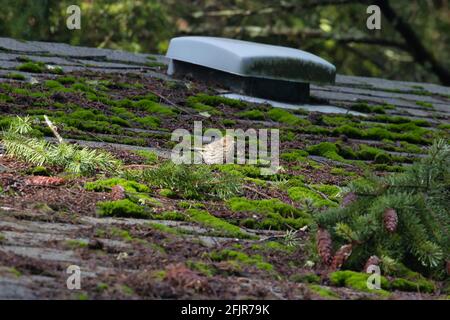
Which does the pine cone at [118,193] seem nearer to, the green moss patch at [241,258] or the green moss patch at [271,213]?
the green moss patch at [271,213]

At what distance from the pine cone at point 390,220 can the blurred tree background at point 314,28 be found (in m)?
9.33

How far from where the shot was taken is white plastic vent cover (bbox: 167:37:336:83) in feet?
19.7

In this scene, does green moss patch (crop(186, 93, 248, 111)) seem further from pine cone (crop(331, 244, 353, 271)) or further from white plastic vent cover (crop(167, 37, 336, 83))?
pine cone (crop(331, 244, 353, 271))

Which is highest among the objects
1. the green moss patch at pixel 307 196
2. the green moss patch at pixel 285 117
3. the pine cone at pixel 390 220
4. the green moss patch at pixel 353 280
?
the green moss patch at pixel 285 117

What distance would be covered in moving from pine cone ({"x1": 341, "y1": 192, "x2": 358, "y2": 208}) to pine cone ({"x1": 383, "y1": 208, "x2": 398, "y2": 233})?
0.17m

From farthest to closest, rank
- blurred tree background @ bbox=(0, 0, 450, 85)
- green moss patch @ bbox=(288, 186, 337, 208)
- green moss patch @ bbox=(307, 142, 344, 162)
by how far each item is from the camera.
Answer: blurred tree background @ bbox=(0, 0, 450, 85)
green moss patch @ bbox=(307, 142, 344, 162)
green moss patch @ bbox=(288, 186, 337, 208)

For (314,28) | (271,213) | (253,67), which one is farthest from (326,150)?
(314,28)

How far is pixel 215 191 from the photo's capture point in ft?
13.0

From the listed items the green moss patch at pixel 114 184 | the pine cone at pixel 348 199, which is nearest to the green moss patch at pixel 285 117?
the green moss patch at pixel 114 184

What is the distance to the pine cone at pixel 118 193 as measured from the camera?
3.64 meters

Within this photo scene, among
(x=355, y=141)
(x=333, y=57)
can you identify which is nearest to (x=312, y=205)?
(x=355, y=141)

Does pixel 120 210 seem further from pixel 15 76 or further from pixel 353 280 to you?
pixel 15 76

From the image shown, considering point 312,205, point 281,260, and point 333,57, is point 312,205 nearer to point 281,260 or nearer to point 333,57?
point 281,260

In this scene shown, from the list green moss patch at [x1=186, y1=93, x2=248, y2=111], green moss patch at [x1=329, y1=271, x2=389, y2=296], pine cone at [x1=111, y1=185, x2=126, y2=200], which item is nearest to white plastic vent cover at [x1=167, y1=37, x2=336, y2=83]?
green moss patch at [x1=186, y1=93, x2=248, y2=111]
